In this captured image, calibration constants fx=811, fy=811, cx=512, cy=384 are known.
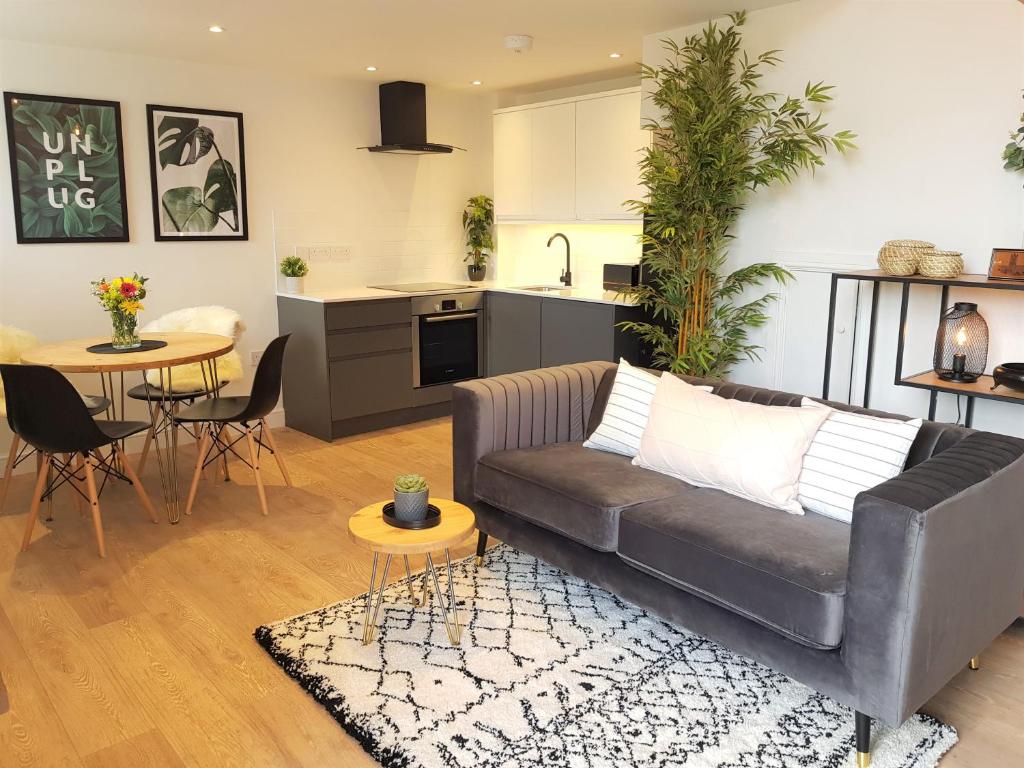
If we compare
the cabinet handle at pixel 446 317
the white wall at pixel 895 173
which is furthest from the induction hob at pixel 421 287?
the white wall at pixel 895 173

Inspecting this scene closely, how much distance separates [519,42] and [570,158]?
1159mm

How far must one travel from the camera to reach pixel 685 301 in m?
4.34

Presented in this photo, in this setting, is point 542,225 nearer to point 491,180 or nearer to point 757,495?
point 491,180

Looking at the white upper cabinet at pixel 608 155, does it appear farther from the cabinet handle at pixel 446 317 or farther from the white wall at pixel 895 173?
the cabinet handle at pixel 446 317

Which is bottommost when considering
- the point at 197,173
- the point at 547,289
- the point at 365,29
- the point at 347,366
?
the point at 347,366

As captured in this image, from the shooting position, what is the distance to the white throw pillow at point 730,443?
8.48ft

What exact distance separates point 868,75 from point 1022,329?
4.28 ft

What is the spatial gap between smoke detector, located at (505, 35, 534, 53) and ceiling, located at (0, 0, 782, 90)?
0.04 m

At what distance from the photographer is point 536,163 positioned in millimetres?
5695

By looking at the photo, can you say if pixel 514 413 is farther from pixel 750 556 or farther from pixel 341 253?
pixel 341 253

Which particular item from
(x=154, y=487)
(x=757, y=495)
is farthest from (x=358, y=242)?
(x=757, y=495)

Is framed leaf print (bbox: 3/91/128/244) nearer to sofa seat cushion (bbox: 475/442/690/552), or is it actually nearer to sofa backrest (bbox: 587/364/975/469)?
sofa seat cushion (bbox: 475/442/690/552)

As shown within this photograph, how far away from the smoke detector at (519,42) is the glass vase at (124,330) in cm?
239

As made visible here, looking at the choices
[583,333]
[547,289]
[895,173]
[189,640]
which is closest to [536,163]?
[547,289]
